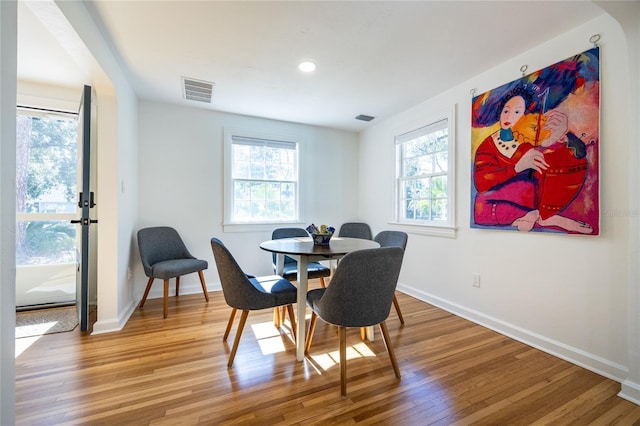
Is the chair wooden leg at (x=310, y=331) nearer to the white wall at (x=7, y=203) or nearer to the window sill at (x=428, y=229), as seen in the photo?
the white wall at (x=7, y=203)

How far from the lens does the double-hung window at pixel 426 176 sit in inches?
117

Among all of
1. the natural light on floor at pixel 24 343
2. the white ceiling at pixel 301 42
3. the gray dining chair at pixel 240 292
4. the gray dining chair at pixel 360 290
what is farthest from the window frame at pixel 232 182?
the gray dining chair at pixel 360 290

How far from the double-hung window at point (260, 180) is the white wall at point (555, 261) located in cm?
198

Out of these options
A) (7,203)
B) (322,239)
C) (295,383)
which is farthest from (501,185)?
(7,203)

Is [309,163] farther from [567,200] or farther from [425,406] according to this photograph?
[425,406]

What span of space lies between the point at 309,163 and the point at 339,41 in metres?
2.19

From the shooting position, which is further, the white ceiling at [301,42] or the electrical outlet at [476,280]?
the electrical outlet at [476,280]

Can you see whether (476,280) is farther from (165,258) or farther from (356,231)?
(165,258)

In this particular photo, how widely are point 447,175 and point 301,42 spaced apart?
6.59ft

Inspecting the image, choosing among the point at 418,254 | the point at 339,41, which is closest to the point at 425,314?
the point at 418,254

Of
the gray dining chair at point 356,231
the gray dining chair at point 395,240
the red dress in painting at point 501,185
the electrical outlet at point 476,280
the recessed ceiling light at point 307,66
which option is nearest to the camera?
the red dress in painting at point 501,185

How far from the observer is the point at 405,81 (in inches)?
108

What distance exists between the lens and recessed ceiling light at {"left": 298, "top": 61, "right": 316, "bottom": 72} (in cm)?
241

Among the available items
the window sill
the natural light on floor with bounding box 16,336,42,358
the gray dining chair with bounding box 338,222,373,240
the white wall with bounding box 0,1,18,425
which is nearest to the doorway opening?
the natural light on floor with bounding box 16,336,42,358
